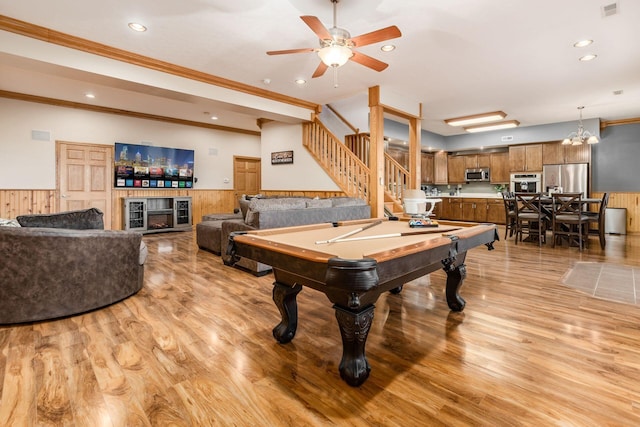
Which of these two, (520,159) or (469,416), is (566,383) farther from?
(520,159)

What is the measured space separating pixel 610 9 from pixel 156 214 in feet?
28.0

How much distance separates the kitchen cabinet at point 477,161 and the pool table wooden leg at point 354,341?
9.37 meters

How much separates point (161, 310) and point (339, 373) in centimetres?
181

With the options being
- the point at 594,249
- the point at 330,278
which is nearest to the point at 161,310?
the point at 330,278

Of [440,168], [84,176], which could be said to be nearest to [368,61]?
[84,176]

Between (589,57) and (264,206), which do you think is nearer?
(264,206)

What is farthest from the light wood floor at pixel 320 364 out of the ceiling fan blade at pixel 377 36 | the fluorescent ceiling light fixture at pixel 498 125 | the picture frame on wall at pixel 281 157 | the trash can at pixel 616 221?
the fluorescent ceiling light fixture at pixel 498 125

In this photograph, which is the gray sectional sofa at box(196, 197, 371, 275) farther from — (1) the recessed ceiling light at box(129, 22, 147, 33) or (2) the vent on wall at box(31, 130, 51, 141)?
(2) the vent on wall at box(31, 130, 51, 141)

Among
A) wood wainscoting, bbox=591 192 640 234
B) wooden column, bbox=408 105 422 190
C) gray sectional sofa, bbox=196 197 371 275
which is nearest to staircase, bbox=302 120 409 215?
wooden column, bbox=408 105 422 190

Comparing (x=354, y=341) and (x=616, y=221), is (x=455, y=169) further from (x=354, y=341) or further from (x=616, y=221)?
(x=354, y=341)

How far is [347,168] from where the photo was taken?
635 cm

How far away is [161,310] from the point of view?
9.23 feet

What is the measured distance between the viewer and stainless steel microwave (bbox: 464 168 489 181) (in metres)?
9.55

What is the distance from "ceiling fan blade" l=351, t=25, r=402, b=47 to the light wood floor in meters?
2.38
